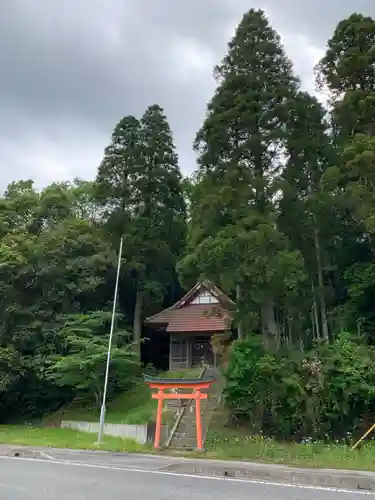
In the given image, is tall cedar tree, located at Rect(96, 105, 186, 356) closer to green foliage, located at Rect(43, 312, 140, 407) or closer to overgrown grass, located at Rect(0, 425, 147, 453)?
green foliage, located at Rect(43, 312, 140, 407)

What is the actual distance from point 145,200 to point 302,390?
13.5 meters

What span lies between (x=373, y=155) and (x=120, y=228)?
13.3 metres

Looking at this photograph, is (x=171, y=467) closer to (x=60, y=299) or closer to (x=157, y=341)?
(x=60, y=299)

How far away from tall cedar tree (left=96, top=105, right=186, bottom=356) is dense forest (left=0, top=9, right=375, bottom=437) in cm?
7

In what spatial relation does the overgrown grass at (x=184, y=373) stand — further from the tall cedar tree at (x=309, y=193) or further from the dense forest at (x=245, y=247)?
the tall cedar tree at (x=309, y=193)

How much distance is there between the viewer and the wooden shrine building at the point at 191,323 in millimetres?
25969

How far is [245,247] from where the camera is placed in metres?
15.6

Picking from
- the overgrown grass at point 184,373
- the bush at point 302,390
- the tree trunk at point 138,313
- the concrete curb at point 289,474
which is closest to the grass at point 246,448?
the bush at point 302,390

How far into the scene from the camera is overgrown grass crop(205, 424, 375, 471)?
11406 mm

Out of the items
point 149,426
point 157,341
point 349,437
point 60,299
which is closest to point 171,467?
point 149,426

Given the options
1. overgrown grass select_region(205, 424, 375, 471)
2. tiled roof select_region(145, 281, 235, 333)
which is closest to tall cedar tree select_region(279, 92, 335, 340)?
overgrown grass select_region(205, 424, 375, 471)

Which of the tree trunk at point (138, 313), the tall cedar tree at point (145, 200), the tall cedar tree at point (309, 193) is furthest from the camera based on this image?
the tree trunk at point (138, 313)

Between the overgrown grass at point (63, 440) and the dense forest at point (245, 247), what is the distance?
2350 millimetres

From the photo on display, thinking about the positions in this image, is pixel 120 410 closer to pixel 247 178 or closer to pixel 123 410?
pixel 123 410
